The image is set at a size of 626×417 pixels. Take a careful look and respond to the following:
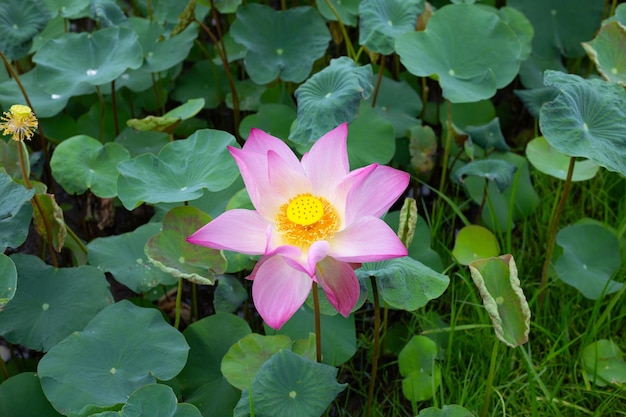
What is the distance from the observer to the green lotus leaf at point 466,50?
1.80 metres

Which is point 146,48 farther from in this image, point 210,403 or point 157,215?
point 210,403

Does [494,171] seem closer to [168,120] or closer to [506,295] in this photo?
[506,295]

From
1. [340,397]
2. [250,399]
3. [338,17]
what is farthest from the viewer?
[338,17]

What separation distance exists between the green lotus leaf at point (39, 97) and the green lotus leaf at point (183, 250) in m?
0.70

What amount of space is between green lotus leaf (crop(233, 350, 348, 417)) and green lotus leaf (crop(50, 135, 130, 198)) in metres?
0.69

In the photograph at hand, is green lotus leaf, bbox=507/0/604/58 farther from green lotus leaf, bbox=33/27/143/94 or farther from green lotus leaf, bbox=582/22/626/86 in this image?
green lotus leaf, bbox=33/27/143/94

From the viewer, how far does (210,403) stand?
1.48 meters

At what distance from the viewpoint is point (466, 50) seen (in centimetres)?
188

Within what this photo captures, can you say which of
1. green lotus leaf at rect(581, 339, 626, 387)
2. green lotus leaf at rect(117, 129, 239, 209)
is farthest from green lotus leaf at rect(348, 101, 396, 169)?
green lotus leaf at rect(581, 339, 626, 387)

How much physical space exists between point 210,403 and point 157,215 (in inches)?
21.1

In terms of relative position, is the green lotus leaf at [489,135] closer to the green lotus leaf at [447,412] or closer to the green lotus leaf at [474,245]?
the green lotus leaf at [474,245]

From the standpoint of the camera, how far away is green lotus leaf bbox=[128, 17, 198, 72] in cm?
211

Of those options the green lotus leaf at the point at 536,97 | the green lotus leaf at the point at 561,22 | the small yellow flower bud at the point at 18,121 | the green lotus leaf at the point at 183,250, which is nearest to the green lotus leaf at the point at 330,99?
the green lotus leaf at the point at 183,250

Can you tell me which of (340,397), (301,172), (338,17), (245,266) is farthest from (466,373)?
(338,17)
